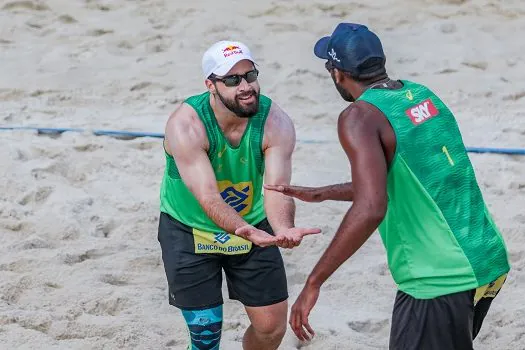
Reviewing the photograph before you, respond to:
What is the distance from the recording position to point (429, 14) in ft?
30.3

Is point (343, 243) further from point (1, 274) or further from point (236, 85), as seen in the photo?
point (1, 274)

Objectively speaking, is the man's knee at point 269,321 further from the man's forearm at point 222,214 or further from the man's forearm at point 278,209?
the man's forearm at point 222,214

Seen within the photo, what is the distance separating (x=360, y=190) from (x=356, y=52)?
1.74ft

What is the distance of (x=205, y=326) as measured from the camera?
14.7 feet

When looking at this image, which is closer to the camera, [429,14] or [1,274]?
[1,274]

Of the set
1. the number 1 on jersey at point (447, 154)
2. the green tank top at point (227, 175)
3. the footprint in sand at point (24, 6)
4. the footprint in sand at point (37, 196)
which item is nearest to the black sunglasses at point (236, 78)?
the green tank top at point (227, 175)

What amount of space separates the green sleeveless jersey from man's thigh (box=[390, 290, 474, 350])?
3cm

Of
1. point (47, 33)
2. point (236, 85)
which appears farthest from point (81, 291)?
point (47, 33)

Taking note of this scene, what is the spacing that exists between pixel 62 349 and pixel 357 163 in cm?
219

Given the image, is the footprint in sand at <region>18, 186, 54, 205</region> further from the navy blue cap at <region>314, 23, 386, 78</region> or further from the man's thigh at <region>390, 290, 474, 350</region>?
the man's thigh at <region>390, 290, 474, 350</region>

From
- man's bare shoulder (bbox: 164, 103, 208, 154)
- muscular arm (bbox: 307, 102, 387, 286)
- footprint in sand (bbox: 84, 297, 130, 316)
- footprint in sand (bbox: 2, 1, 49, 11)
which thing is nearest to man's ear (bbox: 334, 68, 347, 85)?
muscular arm (bbox: 307, 102, 387, 286)

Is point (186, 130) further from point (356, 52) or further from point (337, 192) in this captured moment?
point (356, 52)

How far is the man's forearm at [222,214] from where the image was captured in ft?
13.8

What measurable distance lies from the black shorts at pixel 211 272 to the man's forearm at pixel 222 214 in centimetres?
30
